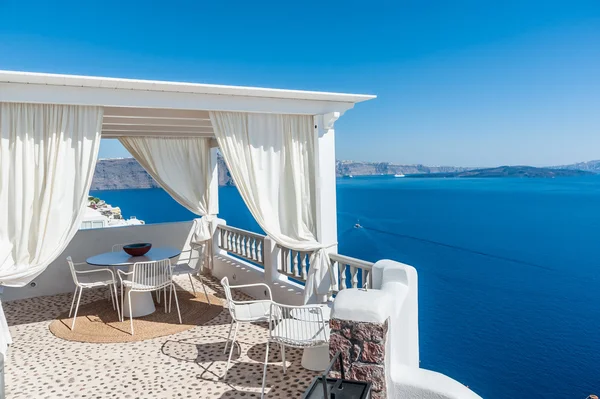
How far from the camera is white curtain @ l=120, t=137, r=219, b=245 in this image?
6.89 metres

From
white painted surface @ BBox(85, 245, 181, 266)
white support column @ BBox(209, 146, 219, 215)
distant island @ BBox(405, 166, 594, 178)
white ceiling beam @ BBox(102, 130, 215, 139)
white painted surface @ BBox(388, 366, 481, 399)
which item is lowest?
distant island @ BBox(405, 166, 594, 178)

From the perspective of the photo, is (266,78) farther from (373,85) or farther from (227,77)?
(373,85)

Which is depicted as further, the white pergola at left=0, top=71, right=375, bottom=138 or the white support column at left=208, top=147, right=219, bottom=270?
the white support column at left=208, top=147, right=219, bottom=270

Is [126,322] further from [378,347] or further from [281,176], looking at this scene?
[378,347]

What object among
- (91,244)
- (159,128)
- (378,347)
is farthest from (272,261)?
(378,347)

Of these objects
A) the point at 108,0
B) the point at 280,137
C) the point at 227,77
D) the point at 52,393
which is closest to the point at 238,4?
the point at 108,0

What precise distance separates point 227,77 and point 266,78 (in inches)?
277

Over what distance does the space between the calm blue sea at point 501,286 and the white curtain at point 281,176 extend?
20.9 metres

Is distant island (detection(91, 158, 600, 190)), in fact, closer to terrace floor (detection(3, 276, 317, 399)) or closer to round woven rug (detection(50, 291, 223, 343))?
round woven rug (detection(50, 291, 223, 343))

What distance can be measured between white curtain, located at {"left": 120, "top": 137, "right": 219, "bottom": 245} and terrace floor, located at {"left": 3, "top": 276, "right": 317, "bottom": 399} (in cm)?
277

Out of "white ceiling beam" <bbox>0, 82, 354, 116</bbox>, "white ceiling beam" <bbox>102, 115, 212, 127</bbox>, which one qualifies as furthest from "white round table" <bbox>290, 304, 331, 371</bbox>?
"white ceiling beam" <bbox>102, 115, 212, 127</bbox>

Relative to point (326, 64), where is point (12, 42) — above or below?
below

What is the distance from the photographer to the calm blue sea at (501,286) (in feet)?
73.5

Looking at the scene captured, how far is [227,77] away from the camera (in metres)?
31.6
